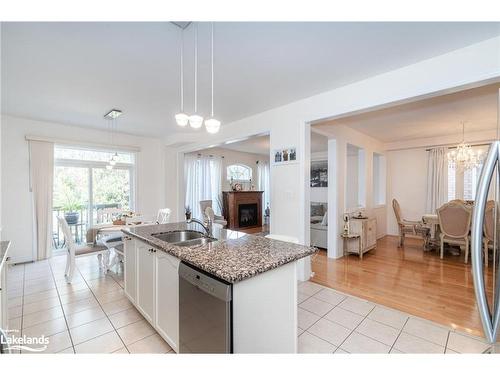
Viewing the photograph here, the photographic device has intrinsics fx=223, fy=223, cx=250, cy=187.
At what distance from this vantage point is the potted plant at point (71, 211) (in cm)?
441

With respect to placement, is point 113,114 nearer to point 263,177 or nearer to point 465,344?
point 465,344

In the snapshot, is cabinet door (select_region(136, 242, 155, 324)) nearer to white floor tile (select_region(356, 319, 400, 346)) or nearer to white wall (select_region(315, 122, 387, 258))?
white floor tile (select_region(356, 319, 400, 346))

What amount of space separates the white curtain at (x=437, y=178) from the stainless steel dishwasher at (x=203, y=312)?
619 centimetres

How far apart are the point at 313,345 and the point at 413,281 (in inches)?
82.9

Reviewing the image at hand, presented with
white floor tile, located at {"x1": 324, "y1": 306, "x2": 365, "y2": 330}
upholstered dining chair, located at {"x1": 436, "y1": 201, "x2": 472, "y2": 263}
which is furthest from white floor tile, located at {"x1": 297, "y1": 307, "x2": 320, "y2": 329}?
upholstered dining chair, located at {"x1": 436, "y1": 201, "x2": 472, "y2": 263}

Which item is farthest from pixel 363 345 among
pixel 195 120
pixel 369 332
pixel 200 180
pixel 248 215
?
pixel 248 215

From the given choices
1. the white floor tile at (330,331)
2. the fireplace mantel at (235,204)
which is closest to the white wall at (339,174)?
the white floor tile at (330,331)

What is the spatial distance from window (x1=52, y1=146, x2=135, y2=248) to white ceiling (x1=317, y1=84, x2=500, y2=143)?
176 inches

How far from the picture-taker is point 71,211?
4.48 m

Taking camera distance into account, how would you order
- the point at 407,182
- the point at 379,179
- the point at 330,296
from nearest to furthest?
the point at 330,296
the point at 407,182
the point at 379,179

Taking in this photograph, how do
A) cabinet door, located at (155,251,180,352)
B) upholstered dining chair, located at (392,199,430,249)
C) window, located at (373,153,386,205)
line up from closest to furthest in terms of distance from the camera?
cabinet door, located at (155,251,180,352)
upholstered dining chair, located at (392,199,430,249)
window, located at (373,153,386,205)

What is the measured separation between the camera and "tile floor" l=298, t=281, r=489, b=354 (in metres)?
1.80

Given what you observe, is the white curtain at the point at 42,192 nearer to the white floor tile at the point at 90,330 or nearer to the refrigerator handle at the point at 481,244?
the white floor tile at the point at 90,330
